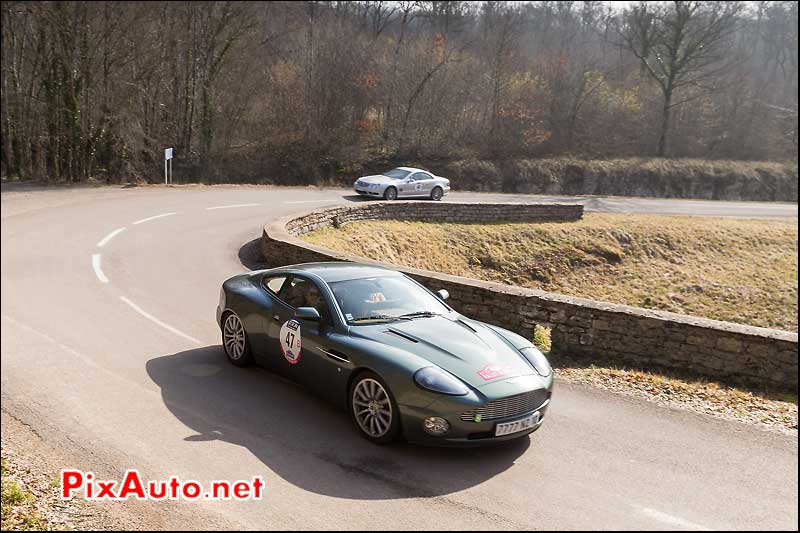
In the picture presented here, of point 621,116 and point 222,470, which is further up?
point 621,116

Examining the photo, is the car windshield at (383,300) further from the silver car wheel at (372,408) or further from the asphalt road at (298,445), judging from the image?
the asphalt road at (298,445)

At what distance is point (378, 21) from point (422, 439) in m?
48.3

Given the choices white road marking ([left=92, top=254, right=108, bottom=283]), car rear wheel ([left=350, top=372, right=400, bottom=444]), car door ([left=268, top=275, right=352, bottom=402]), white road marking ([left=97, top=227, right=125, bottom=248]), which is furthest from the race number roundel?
white road marking ([left=97, top=227, right=125, bottom=248])

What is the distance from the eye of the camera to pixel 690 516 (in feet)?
15.5

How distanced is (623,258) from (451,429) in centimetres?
2056

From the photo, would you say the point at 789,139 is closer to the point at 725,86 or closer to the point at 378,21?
the point at 725,86

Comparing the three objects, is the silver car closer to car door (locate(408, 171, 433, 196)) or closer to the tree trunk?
car door (locate(408, 171, 433, 196))

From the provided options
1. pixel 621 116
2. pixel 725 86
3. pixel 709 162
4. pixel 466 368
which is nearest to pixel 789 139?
pixel 725 86

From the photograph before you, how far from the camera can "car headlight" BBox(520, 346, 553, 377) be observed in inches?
243

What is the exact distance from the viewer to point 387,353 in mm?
5891

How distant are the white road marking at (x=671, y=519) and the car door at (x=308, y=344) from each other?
8.81 feet

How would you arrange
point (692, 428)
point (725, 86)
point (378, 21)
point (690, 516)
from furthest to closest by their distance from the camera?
1. point (725, 86)
2. point (378, 21)
3. point (692, 428)
4. point (690, 516)

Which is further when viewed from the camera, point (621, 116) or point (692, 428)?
point (621, 116)

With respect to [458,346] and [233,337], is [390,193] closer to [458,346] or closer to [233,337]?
[233,337]
